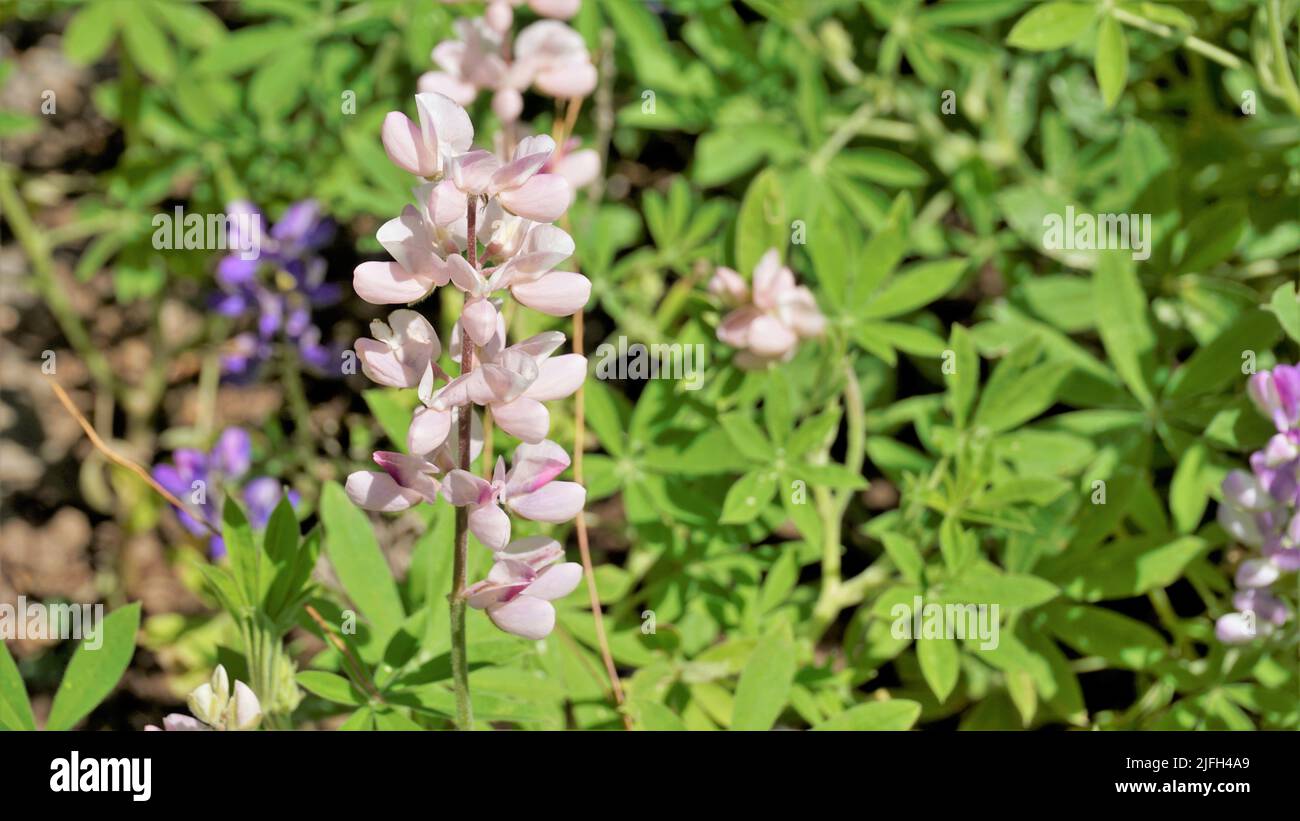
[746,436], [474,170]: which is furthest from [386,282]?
[746,436]

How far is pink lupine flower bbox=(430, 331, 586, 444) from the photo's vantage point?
4.00ft

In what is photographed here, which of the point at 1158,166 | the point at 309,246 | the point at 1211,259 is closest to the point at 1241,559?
the point at 1211,259

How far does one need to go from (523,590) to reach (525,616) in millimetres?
30

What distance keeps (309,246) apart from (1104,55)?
157 cm

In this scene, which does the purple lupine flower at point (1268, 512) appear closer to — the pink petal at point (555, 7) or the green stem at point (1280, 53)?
the green stem at point (1280, 53)

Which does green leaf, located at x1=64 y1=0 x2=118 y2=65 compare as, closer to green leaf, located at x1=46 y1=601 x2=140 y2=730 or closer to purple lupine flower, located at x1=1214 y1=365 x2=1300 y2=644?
green leaf, located at x1=46 y1=601 x2=140 y2=730

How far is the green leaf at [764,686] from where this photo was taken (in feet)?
5.63

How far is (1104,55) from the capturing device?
76.7 inches

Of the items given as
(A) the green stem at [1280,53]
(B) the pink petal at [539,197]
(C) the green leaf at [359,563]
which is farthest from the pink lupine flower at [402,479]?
(A) the green stem at [1280,53]

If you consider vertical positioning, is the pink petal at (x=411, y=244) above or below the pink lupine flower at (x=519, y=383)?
above

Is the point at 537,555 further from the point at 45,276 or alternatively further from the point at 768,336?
the point at 45,276

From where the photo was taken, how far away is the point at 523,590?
134cm

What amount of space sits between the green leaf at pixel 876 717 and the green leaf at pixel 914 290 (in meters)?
0.68
